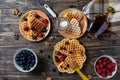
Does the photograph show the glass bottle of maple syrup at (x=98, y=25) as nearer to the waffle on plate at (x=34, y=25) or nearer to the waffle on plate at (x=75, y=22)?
the waffle on plate at (x=75, y=22)

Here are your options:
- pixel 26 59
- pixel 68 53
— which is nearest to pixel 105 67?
pixel 68 53

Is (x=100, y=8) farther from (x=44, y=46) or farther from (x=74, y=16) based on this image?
(x=44, y=46)

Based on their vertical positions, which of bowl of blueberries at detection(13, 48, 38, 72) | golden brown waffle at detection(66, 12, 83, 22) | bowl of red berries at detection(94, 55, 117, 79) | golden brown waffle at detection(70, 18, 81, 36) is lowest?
bowl of red berries at detection(94, 55, 117, 79)

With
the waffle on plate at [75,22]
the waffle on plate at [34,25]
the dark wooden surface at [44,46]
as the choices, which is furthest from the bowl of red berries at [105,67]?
the waffle on plate at [34,25]

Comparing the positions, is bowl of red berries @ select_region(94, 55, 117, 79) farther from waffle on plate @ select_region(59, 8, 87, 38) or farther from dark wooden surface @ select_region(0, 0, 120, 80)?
waffle on plate @ select_region(59, 8, 87, 38)

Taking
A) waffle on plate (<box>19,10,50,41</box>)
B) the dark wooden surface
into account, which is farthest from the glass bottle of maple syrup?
waffle on plate (<box>19,10,50,41</box>)

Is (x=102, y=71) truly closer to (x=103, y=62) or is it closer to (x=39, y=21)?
(x=103, y=62)
